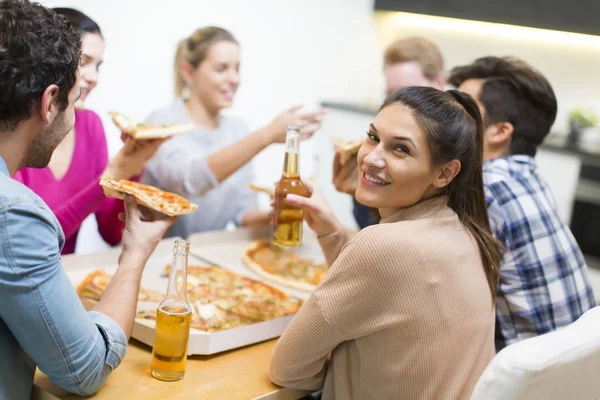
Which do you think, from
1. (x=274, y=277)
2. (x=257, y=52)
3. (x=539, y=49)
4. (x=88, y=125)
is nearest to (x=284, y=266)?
(x=274, y=277)

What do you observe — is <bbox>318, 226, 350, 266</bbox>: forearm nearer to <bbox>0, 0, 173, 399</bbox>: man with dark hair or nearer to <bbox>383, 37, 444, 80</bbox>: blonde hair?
<bbox>0, 0, 173, 399</bbox>: man with dark hair

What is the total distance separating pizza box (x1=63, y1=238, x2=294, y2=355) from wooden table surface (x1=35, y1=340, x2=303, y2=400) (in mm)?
26

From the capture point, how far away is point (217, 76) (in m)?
3.12

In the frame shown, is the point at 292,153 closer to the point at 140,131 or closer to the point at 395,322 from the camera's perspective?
the point at 140,131

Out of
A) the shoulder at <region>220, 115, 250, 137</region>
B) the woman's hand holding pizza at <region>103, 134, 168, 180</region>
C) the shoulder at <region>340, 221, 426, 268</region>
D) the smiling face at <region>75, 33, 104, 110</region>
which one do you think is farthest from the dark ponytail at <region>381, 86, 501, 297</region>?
the shoulder at <region>220, 115, 250, 137</region>

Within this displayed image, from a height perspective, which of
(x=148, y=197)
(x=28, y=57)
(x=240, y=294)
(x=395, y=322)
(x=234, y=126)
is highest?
(x=28, y=57)

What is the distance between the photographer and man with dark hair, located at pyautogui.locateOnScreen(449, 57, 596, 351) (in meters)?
1.99

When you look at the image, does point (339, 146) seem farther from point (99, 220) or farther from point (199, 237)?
point (99, 220)

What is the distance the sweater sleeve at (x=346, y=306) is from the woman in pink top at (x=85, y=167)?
882 mm

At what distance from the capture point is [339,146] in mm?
2203

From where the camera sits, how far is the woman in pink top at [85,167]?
216 centimetres

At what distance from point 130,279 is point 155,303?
31 centimetres

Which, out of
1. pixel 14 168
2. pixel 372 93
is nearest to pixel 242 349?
pixel 14 168

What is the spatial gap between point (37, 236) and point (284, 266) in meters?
1.23
